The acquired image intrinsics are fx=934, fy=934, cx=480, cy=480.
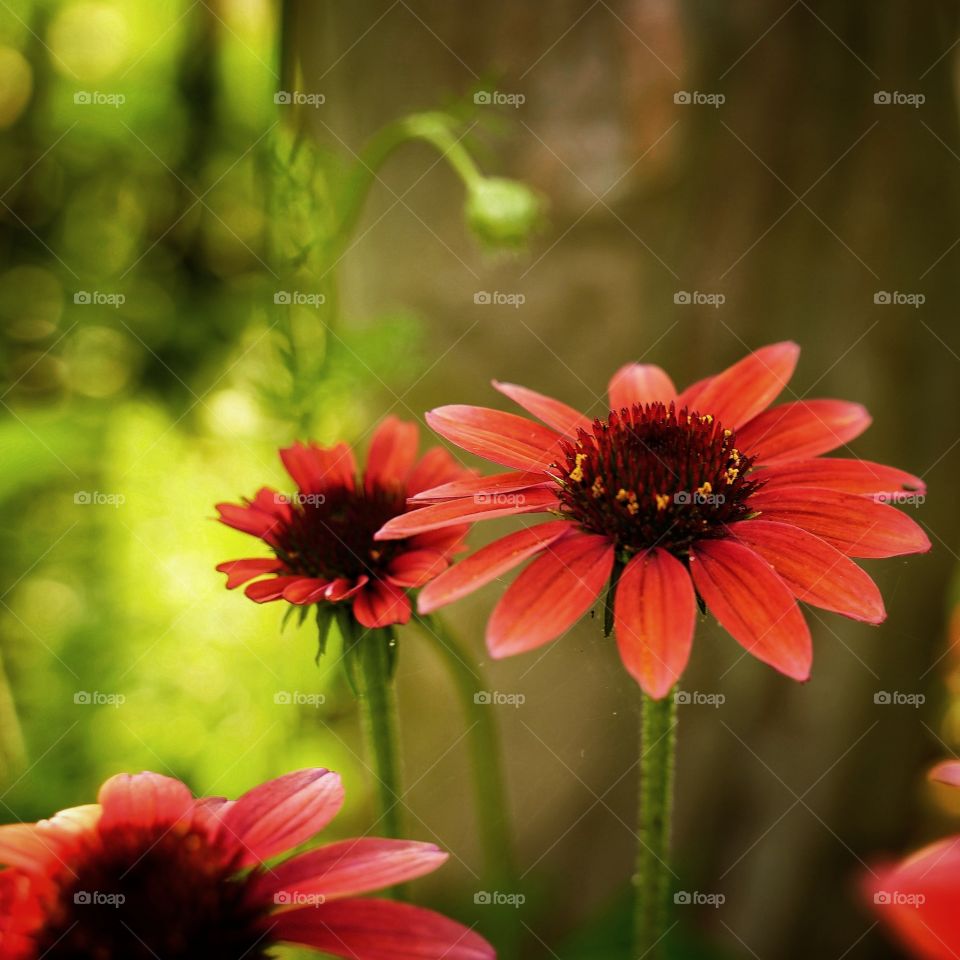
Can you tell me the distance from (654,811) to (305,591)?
5.1 inches

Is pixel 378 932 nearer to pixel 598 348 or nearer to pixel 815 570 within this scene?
pixel 815 570

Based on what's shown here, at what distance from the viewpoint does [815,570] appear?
0.91 ft

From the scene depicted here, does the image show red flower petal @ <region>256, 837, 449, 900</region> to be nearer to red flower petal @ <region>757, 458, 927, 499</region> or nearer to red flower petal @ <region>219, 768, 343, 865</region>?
red flower petal @ <region>219, 768, 343, 865</region>

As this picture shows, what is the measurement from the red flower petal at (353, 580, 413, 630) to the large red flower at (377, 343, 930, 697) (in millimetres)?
31

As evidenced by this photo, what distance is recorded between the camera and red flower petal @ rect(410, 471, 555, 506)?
0.97 feet

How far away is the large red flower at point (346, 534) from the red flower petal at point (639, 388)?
7 centimetres

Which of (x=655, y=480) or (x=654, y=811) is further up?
(x=655, y=480)

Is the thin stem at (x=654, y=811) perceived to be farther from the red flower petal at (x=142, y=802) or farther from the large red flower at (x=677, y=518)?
the red flower petal at (x=142, y=802)

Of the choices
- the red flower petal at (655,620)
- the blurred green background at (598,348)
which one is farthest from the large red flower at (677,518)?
the blurred green background at (598,348)

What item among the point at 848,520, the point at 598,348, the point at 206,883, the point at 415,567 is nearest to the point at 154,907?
the point at 206,883

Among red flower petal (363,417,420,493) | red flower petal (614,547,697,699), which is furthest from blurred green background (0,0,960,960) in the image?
red flower petal (614,547,697,699)

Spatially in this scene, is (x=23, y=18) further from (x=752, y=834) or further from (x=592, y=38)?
(x=752, y=834)

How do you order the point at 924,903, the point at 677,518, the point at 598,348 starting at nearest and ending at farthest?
the point at 924,903 < the point at 677,518 < the point at 598,348

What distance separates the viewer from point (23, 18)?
99 cm
